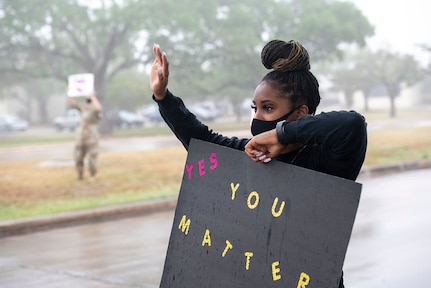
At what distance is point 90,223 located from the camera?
10844mm

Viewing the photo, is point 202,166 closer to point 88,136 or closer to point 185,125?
point 185,125

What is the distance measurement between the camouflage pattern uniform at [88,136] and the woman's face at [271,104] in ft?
40.7

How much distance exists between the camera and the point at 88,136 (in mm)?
14773

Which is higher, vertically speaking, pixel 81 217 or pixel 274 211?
pixel 274 211

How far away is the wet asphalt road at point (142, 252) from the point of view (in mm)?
6820

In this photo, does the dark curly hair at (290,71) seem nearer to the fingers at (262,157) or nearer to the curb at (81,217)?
the fingers at (262,157)

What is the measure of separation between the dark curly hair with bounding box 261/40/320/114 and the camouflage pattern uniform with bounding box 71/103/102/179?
12394mm

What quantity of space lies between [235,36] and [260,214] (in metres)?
34.2

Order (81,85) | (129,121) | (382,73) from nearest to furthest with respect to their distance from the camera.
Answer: (81,85)
(382,73)
(129,121)

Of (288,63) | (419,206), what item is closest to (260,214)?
(288,63)

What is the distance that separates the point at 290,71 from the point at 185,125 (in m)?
0.42

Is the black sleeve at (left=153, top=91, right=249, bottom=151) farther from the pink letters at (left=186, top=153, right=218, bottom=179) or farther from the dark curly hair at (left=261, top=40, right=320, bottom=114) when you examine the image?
the dark curly hair at (left=261, top=40, right=320, bottom=114)

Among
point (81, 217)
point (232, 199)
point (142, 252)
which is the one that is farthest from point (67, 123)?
point (232, 199)

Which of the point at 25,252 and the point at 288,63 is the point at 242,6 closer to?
the point at 25,252
